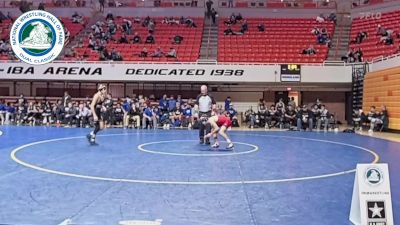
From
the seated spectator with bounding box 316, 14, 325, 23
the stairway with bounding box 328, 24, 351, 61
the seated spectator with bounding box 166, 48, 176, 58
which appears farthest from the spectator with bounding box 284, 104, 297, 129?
the seated spectator with bounding box 316, 14, 325, 23

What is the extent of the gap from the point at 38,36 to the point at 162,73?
36.1ft

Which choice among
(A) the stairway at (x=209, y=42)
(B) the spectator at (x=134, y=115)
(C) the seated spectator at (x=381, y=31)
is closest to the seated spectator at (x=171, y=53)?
(A) the stairway at (x=209, y=42)

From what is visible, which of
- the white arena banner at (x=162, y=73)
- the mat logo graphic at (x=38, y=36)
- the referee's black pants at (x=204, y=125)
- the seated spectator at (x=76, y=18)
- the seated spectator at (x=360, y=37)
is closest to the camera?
the referee's black pants at (x=204, y=125)

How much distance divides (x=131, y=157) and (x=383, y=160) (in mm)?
5652

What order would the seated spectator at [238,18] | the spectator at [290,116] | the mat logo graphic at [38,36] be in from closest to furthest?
the mat logo graphic at [38,36]
the spectator at [290,116]
the seated spectator at [238,18]

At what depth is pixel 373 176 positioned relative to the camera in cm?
456

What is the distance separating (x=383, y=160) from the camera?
32.4 ft

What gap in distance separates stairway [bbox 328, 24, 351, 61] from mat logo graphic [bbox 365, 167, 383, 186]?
984 inches

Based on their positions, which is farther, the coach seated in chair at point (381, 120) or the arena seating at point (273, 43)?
the arena seating at point (273, 43)

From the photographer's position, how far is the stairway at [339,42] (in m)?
29.1

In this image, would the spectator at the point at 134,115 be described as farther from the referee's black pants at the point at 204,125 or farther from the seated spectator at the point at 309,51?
the seated spectator at the point at 309,51

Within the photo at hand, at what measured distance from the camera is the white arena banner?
82.9 ft

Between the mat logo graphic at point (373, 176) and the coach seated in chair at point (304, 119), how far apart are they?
17.3m

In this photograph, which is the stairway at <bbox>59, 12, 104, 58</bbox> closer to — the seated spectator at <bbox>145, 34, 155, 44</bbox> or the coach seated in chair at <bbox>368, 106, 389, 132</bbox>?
the seated spectator at <bbox>145, 34, 155, 44</bbox>
